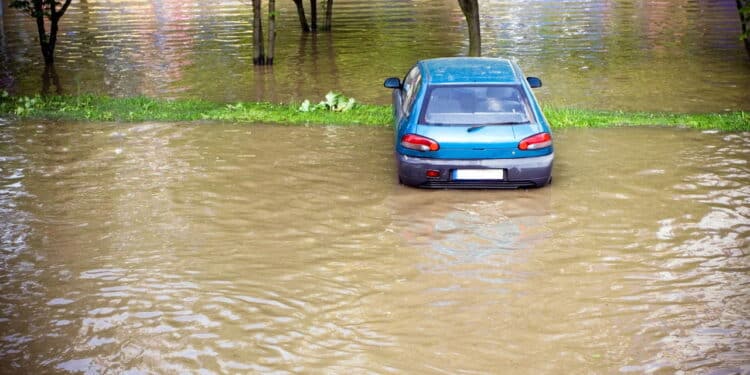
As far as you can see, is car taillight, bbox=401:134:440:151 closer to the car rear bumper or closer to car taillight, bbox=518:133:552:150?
the car rear bumper

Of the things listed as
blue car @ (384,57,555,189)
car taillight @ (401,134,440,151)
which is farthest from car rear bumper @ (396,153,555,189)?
car taillight @ (401,134,440,151)

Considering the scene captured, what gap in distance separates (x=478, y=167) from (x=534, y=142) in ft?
2.24

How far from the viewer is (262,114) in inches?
600

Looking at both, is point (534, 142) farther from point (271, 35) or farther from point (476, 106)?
point (271, 35)

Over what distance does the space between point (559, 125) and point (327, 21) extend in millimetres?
16713

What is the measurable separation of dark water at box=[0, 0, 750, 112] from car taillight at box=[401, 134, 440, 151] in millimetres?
7209

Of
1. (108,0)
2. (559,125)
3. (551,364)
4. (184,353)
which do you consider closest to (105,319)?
(184,353)

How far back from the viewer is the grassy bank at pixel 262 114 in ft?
47.4

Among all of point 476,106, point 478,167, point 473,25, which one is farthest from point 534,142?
point 473,25

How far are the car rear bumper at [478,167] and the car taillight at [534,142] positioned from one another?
0.14 m

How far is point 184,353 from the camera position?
667 cm

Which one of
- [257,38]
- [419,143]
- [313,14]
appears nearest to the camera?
[419,143]

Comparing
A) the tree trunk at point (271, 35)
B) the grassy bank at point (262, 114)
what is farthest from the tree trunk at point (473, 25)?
the tree trunk at point (271, 35)

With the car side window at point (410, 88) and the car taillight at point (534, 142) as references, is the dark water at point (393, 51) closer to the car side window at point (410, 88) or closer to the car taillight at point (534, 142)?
the car side window at point (410, 88)
